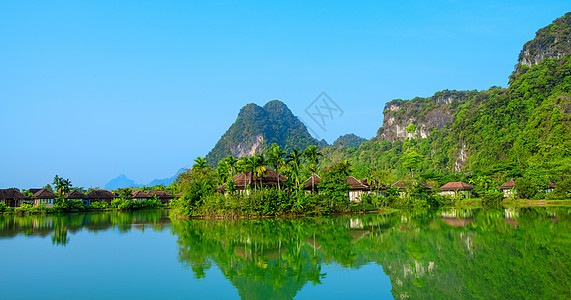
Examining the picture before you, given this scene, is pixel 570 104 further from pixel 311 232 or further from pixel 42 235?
pixel 42 235

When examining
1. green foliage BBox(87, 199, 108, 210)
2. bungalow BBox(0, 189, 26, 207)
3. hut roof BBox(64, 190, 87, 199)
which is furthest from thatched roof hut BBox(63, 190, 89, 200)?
bungalow BBox(0, 189, 26, 207)

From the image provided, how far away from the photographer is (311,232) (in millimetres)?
21953

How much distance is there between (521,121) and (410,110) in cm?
6619

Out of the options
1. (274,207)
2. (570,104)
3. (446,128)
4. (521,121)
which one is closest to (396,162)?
(446,128)

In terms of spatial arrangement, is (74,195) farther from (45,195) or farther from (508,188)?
(508,188)

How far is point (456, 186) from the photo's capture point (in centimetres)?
5641

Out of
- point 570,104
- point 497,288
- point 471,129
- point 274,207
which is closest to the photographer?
point 497,288

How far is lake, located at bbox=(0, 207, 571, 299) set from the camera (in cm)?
1035

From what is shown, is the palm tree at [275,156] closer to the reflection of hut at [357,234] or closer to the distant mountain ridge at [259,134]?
the reflection of hut at [357,234]

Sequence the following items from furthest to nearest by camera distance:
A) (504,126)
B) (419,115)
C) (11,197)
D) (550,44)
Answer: (419,115) → (550,44) → (504,126) → (11,197)

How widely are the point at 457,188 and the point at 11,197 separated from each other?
63547 millimetres

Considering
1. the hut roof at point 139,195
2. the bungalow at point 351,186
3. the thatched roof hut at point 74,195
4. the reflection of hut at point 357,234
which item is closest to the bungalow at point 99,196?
the thatched roof hut at point 74,195

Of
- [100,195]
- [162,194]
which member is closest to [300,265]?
[100,195]

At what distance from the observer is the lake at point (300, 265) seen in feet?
34.0
